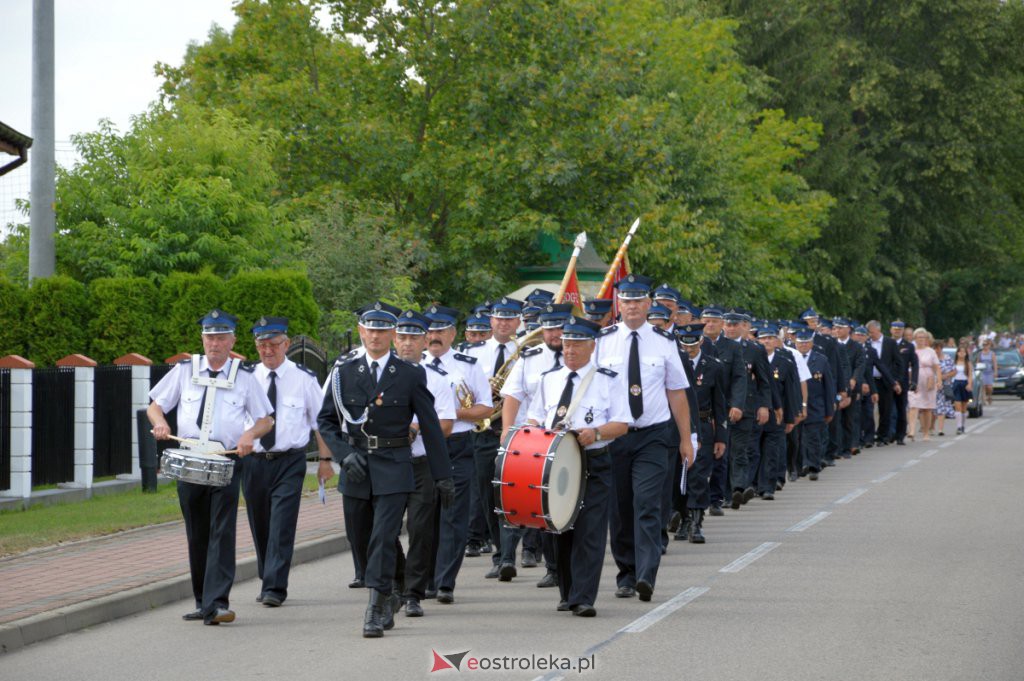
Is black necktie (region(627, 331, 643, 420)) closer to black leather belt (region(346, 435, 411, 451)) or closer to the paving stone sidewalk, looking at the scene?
black leather belt (region(346, 435, 411, 451))

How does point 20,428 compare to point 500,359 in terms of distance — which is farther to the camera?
point 20,428

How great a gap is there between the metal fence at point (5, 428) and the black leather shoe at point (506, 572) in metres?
6.39

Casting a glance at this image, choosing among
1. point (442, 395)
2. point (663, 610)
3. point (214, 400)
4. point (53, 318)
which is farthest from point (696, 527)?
point (53, 318)

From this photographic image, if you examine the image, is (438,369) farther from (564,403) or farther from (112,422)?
(112,422)

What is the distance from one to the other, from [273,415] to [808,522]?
6.80 meters

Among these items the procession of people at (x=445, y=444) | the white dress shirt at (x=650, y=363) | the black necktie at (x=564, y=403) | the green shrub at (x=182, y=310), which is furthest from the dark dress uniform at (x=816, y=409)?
the black necktie at (x=564, y=403)

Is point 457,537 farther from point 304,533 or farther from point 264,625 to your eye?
point 304,533

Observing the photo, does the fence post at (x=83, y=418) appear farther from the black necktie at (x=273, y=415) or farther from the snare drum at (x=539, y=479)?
the snare drum at (x=539, y=479)

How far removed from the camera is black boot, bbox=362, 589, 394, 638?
9.23 meters

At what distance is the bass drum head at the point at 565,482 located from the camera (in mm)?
9531

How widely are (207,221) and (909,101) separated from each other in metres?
35.6

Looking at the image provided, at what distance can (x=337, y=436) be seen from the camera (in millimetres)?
9688

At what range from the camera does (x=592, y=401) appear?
1011 centimetres

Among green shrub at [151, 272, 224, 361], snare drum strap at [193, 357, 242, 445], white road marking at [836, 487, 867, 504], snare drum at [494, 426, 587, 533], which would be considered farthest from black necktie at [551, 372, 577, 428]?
green shrub at [151, 272, 224, 361]
